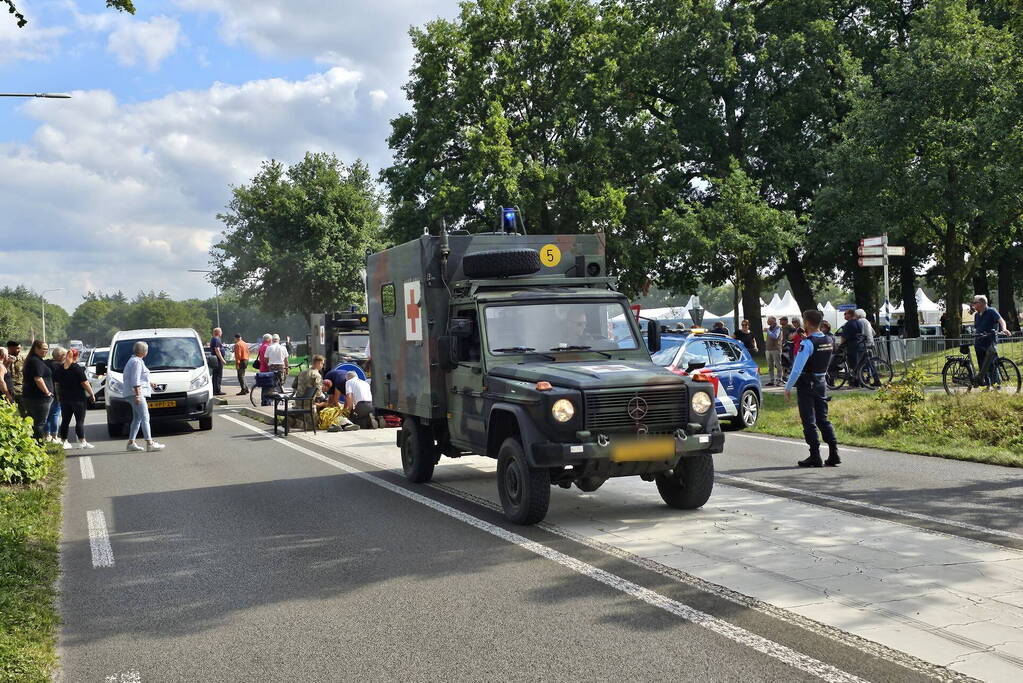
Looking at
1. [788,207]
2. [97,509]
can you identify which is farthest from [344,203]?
[97,509]

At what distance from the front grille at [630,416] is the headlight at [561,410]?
6.0 inches

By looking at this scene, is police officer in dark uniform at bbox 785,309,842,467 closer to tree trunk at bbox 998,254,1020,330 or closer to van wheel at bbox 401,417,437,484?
van wheel at bbox 401,417,437,484

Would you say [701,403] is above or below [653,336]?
below

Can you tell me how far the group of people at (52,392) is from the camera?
15625 mm

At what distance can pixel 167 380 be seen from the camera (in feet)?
62.0

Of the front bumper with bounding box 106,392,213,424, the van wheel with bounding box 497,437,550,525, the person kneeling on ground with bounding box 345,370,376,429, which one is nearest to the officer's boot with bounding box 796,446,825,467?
the van wheel with bounding box 497,437,550,525

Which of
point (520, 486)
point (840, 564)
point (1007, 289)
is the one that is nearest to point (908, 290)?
point (1007, 289)

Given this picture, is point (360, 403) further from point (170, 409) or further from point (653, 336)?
point (653, 336)

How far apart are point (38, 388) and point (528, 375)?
33.4ft

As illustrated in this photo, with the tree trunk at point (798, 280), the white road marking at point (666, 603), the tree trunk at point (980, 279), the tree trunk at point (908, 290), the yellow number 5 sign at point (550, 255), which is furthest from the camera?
the tree trunk at point (980, 279)

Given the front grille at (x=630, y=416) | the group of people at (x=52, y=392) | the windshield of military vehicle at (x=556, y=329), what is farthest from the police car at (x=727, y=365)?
the group of people at (x=52, y=392)

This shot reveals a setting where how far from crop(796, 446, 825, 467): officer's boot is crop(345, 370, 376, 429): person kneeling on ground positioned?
8.91 meters

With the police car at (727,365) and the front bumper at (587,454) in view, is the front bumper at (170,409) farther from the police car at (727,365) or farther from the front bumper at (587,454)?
the front bumper at (587,454)

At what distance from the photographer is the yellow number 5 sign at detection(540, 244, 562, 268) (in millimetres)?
10453
